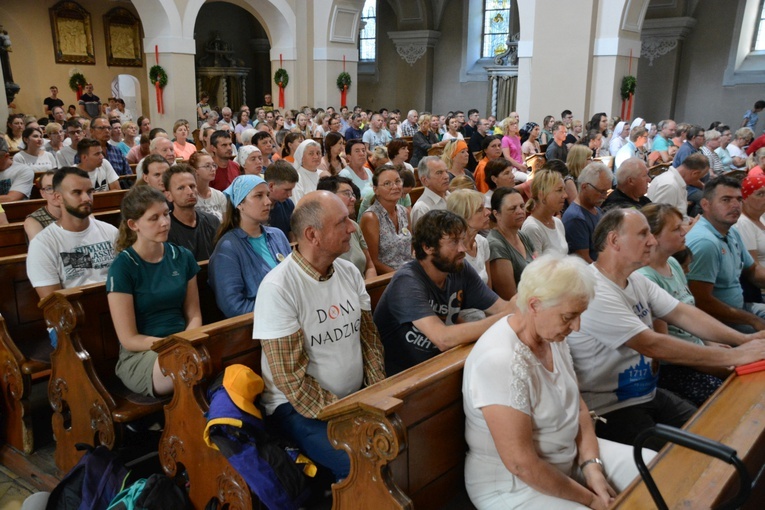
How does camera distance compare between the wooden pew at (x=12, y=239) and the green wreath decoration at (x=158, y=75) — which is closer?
the wooden pew at (x=12, y=239)

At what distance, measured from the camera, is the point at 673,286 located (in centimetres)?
321

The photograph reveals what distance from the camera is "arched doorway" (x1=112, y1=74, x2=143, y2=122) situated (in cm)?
1555

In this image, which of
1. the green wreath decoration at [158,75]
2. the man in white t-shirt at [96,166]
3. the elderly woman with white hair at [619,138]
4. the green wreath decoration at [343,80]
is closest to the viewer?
the man in white t-shirt at [96,166]

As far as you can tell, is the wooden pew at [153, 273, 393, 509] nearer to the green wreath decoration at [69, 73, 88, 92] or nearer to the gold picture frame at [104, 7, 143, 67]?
the green wreath decoration at [69, 73, 88, 92]

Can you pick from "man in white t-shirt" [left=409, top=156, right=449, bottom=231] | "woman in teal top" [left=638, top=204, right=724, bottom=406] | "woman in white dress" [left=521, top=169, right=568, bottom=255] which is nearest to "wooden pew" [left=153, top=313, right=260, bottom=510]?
"woman in teal top" [left=638, top=204, right=724, bottom=406]

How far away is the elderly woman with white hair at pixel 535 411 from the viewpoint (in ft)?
6.29

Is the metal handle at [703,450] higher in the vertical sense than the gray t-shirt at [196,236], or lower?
higher

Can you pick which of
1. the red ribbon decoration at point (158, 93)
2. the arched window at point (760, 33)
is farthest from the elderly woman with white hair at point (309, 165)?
the arched window at point (760, 33)

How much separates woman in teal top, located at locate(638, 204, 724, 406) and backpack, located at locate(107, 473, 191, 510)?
2.29 metres

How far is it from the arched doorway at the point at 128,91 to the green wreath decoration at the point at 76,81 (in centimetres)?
69

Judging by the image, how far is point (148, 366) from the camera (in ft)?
9.33

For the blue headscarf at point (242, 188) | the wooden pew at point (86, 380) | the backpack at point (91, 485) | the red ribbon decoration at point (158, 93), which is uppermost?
the red ribbon decoration at point (158, 93)

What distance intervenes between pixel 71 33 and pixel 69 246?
14054mm

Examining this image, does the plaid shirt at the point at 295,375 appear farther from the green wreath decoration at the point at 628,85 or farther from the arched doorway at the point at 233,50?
the arched doorway at the point at 233,50
